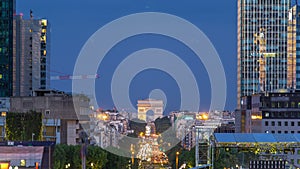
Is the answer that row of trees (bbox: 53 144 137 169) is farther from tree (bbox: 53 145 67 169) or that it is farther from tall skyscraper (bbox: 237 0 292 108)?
tall skyscraper (bbox: 237 0 292 108)

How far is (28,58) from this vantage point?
422 ft

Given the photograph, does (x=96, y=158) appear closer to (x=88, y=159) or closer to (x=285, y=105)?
(x=88, y=159)

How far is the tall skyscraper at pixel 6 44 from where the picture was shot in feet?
372

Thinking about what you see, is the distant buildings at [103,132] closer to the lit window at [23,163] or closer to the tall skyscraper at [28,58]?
the tall skyscraper at [28,58]

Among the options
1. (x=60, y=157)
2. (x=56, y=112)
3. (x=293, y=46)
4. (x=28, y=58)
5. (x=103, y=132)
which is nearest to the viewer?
(x=60, y=157)

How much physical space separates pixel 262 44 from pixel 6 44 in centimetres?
5362

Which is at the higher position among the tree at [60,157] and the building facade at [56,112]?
the building facade at [56,112]

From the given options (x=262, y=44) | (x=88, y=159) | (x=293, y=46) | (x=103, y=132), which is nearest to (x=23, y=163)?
(x=88, y=159)

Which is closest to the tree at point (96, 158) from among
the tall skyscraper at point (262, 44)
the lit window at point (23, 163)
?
the lit window at point (23, 163)

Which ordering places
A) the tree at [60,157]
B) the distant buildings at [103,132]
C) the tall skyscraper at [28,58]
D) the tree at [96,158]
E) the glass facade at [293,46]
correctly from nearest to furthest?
the tree at [60,157] → the tree at [96,158] → the distant buildings at [103,132] → the tall skyscraper at [28,58] → the glass facade at [293,46]

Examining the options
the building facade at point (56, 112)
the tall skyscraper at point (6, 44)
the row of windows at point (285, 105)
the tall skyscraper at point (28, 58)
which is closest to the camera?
the building facade at point (56, 112)

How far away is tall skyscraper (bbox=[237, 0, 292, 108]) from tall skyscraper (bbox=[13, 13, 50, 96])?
39629mm

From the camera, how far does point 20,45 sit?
12731cm

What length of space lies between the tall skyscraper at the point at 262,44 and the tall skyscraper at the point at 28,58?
39629 millimetres
